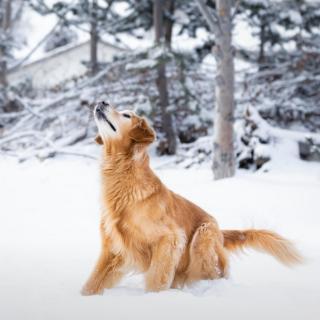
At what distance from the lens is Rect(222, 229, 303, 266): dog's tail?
3975 millimetres

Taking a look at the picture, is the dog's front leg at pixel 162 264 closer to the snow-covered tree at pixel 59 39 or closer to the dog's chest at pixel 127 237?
the dog's chest at pixel 127 237

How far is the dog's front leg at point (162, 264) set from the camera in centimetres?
340

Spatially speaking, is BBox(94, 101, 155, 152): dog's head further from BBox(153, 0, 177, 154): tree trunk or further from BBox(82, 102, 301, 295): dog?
BBox(153, 0, 177, 154): tree trunk

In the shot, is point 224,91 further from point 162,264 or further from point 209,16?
point 162,264

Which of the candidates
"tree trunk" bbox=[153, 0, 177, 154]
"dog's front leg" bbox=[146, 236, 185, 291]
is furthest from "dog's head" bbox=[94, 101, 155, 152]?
"tree trunk" bbox=[153, 0, 177, 154]

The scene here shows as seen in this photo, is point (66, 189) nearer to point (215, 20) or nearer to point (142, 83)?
point (215, 20)

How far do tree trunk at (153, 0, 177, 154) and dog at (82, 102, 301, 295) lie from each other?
29.2ft

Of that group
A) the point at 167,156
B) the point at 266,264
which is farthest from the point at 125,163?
the point at 167,156

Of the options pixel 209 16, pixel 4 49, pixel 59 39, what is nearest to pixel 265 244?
pixel 209 16

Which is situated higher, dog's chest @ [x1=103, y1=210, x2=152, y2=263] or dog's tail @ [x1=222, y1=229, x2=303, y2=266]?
dog's chest @ [x1=103, y1=210, x2=152, y2=263]

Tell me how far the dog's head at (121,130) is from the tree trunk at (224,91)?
4.69m

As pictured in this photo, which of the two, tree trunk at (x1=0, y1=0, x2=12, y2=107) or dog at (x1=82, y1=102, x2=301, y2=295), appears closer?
dog at (x1=82, y1=102, x2=301, y2=295)

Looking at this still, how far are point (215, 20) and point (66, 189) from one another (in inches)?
150

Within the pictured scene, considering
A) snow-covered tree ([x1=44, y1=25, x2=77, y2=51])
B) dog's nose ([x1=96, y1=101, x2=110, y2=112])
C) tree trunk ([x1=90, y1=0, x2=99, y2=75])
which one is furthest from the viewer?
snow-covered tree ([x1=44, y1=25, x2=77, y2=51])
